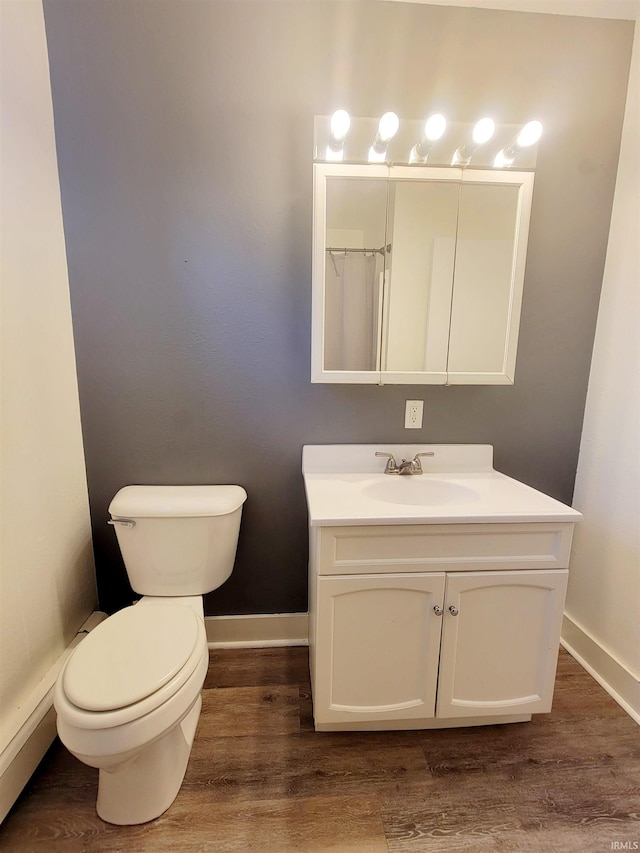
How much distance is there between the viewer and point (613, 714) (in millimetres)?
1384

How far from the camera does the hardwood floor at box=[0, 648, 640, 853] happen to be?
1.01 meters

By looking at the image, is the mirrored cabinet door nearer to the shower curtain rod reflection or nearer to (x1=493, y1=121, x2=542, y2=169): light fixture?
the shower curtain rod reflection

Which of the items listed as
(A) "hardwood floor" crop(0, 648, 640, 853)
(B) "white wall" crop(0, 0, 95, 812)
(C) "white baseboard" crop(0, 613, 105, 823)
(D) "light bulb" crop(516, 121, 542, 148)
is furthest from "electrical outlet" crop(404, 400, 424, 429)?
(C) "white baseboard" crop(0, 613, 105, 823)

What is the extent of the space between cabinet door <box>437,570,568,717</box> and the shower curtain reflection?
0.81 meters

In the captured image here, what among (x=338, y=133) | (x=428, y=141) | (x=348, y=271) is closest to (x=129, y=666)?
(x=348, y=271)

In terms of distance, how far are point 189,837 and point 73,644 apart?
0.75 m

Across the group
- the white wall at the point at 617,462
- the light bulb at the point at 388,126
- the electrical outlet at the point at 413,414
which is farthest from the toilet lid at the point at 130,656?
the light bulb at the point at 388,126

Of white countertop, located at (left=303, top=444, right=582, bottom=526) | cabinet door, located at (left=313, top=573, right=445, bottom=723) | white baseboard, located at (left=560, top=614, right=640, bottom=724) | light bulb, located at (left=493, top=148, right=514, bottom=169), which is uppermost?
light bulb, located at (left=493, top=148, right=514, bottom=169)

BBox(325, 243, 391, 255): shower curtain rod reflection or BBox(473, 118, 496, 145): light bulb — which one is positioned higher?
BBox(473, 118, 496, 145): light bulb

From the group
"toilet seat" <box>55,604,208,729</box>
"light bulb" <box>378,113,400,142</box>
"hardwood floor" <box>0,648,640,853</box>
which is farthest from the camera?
"light bulb" <box>378,113,400,142</box>

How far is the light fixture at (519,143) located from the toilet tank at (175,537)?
1.54 metres

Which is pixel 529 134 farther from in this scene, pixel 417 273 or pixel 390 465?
pixel 390 465

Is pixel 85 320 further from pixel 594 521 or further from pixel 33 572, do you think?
pixel 594 521

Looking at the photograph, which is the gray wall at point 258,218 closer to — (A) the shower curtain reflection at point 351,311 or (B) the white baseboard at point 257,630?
(A) the shower curtain reflection at point 351,311
